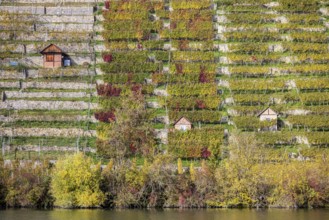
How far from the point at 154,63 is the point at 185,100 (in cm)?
907

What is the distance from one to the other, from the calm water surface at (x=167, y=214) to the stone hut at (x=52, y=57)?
32.8m

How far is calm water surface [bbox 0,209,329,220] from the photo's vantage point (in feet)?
185

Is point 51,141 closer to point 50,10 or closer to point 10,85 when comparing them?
point 10,85

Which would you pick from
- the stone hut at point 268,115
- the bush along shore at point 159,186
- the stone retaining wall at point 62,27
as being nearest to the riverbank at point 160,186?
the bush along shore at point 159,186

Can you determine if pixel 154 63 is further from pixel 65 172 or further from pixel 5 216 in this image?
pixel 5 216

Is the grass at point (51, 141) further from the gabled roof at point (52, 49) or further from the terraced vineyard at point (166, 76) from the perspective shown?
the gabled roof at point (52, 49)

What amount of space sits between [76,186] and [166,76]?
28.9 m

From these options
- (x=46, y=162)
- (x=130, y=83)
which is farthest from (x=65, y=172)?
(x=130, y=83)

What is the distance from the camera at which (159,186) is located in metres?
66.7

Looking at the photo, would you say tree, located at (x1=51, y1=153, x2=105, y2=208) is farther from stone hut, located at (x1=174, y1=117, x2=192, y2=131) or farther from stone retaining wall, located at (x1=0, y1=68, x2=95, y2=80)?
stone retaining wall, located at (x1=0, y1=68, x2=95, y2=80)

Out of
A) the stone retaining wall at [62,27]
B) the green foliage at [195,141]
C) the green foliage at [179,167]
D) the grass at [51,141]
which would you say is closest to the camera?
the green foliage at [179,167]

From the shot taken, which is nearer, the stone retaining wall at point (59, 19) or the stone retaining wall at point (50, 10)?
the stone retaining wall at point (59, 19)

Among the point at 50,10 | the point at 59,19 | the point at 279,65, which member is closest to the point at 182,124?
the point at 279,65

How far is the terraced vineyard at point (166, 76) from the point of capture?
80125 mm
